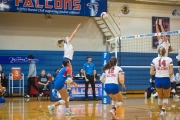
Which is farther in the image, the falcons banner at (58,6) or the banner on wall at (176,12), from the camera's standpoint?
the banner on wall at (176,12)

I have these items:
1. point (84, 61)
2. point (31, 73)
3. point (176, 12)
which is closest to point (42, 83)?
point (31, 73)

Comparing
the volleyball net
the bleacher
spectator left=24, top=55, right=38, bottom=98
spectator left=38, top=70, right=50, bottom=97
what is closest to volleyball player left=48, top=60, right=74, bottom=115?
spectator left=38, top=70, right=50, bottom=97

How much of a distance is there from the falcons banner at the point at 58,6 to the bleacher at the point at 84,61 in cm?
231

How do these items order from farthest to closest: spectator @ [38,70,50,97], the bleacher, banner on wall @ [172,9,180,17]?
banner on wall @ [172,9,180,17] < the bleacher < spectator @ [38,70,50,97]

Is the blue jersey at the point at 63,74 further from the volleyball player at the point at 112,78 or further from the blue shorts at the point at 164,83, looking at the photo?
the blue shorts at the point at 164,83

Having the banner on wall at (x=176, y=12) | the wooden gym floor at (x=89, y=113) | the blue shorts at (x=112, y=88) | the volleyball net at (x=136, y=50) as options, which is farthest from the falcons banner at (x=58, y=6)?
the blue shorts at (x=112, y=88)

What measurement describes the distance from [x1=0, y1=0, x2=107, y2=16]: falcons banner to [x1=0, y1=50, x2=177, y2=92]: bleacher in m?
2.31

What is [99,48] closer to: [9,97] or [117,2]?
[117,2]

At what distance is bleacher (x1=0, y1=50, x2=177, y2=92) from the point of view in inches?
695

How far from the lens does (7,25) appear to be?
58.6 feet

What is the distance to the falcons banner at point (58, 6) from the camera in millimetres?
16609

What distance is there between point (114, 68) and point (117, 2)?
496 inches

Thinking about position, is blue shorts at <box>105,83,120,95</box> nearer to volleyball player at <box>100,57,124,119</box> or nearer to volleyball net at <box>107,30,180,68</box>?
volleyball player at <box>100,57,124,119</box>

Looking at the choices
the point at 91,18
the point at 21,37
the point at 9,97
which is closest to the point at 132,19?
the point at 91,18
